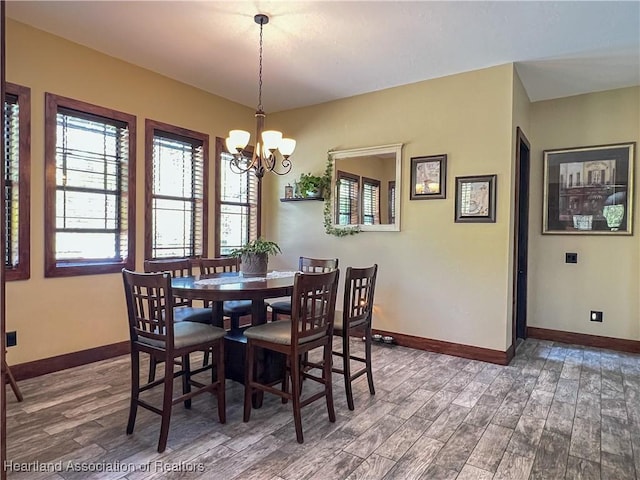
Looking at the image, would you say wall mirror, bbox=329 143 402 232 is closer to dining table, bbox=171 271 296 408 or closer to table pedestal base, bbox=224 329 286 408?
dining table, bbox=171 271 296 408

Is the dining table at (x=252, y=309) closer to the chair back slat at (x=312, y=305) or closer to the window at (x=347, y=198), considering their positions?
the chair back slat at (x=312, y=305)

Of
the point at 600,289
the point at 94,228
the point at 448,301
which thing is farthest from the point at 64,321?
the point at 600,289

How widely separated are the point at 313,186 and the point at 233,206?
1.03 meters

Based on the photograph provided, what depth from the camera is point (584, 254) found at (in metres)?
4.36

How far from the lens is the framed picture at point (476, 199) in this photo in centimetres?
371

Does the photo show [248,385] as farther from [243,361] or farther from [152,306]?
[152,306]

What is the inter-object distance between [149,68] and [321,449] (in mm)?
3686

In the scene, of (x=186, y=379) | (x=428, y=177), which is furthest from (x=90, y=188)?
(x=428, y=177)

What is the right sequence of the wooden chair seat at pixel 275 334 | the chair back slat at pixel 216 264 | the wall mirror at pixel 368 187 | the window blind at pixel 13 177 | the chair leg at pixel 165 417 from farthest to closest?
1. the wall mirror at pixel 368 187
2. the chair back slat at pixel 216 264
3. the window blind at pixel 13 177
4. the wooden chair seat at pixel 275 334
5. the chair leg at pixel 165 417

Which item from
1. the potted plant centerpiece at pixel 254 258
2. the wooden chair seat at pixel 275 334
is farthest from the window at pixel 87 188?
the wooden chair seat at pixel 275 334

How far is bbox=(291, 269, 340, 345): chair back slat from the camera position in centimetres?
227

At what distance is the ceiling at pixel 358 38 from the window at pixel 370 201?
105 cm

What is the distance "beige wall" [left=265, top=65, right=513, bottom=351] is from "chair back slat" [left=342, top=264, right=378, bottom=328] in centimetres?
135

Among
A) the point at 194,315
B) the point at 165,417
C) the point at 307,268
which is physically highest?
the point at 307,268
